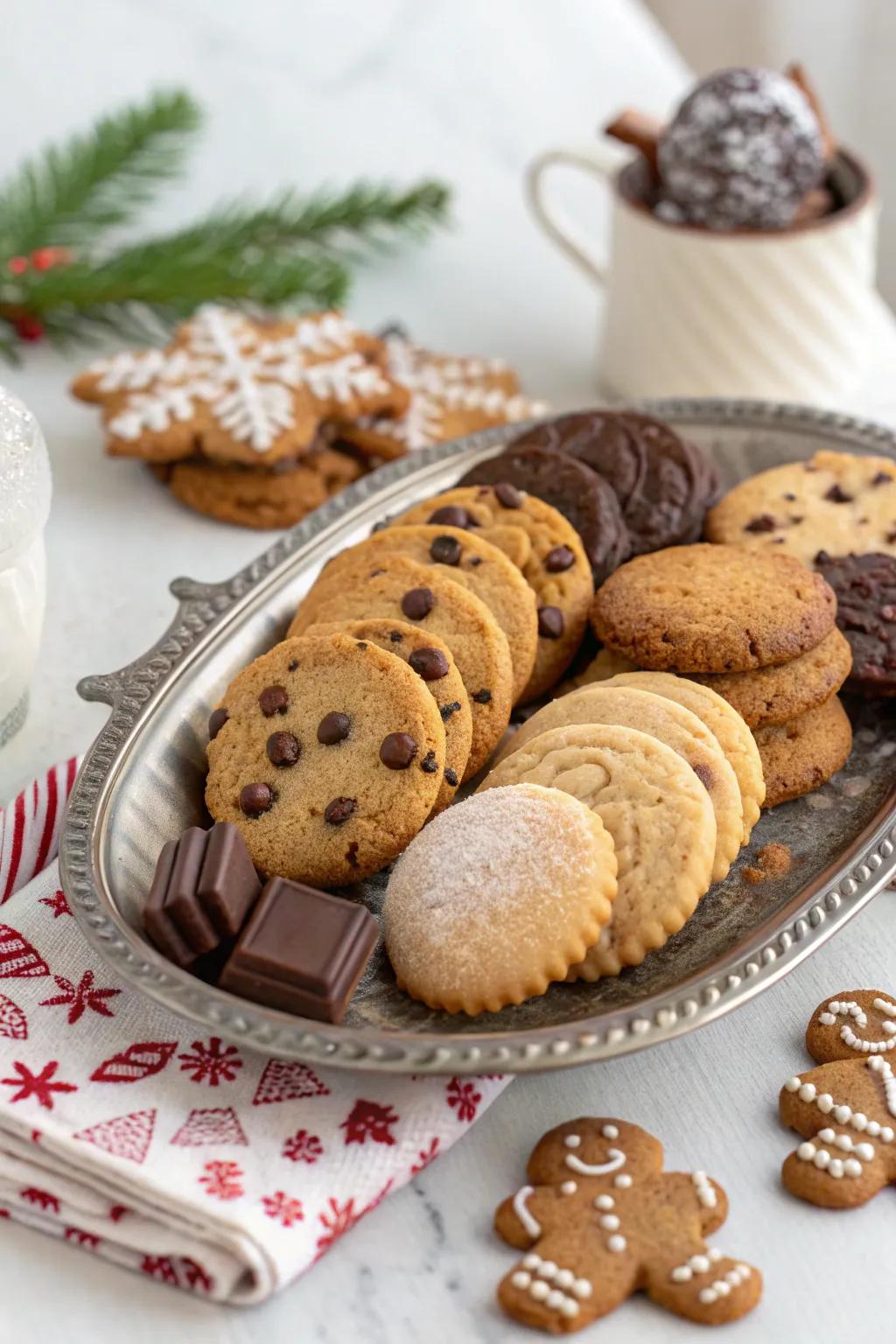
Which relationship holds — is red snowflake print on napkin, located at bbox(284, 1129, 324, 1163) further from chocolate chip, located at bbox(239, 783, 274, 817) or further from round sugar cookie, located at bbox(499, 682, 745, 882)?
round sugar cookie, located at bbox(499, 682, 745, 882)

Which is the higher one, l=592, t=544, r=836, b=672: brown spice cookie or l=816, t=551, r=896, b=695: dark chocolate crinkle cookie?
l=592, t=544, r=836, b=672: brown spice cookie

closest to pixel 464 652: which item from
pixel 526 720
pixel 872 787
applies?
pixel 526 720

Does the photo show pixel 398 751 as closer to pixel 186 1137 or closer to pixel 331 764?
pixel 331 764

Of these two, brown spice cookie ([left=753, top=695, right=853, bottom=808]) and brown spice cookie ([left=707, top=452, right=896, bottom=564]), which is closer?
brown spice cookie ([left=753, top=695, right=853, bottom=808])

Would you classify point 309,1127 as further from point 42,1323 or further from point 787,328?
point 787,328

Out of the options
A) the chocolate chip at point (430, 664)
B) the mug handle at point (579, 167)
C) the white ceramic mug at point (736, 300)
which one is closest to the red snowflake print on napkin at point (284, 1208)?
the chocolate chip at point (430, 664)

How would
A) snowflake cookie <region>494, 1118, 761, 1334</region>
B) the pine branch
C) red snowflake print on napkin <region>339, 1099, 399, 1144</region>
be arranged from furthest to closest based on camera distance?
the pine branch, red snowflake print on napkin <region>339, 1099, 399, 1144</region>, snowflake cookie <region>494, 1118, 761, 1334</region>

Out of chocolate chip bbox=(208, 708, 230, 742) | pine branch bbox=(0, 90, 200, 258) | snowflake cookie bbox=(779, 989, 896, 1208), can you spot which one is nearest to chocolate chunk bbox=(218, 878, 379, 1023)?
chocolate chip bbox=(208, 708, 230, 742)

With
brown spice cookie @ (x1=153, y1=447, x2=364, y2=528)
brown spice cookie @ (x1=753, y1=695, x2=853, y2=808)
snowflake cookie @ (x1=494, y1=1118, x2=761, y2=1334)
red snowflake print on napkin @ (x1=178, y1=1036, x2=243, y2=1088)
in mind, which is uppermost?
brown spice cookie @ (x1=153, y1=447, x2=364, y2=528)
